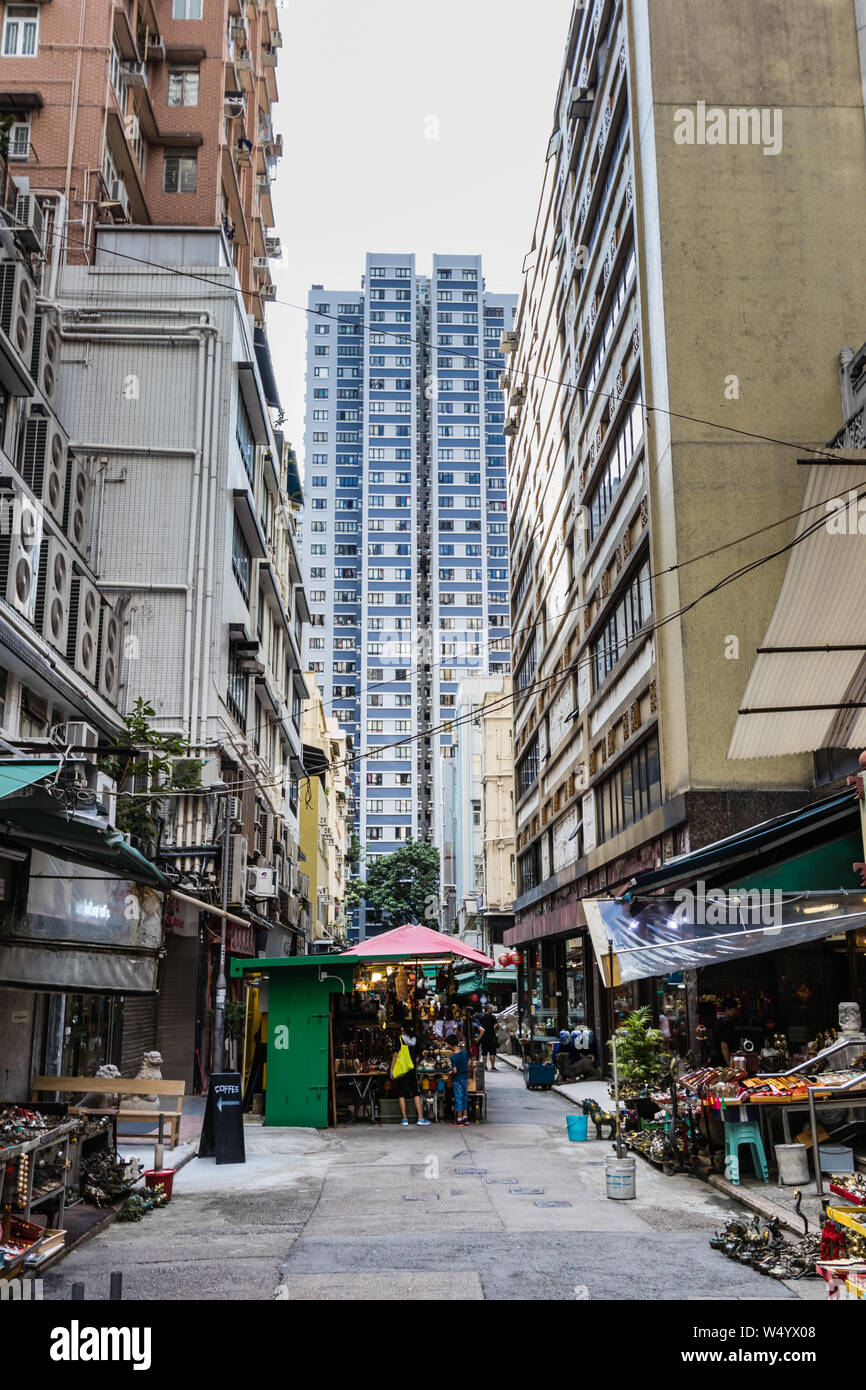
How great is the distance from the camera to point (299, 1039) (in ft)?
64.7

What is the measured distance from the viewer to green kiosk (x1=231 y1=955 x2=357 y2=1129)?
19594mm

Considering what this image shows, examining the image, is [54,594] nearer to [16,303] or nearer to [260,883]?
[16,303]

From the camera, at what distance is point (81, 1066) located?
18031 millimetres

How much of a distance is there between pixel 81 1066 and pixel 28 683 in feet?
20.5

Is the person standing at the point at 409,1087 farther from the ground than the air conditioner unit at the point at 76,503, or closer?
closer

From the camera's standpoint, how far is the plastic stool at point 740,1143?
12.2 metres

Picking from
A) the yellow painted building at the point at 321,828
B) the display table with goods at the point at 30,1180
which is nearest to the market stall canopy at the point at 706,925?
the display table with goods at the point at 30,1180

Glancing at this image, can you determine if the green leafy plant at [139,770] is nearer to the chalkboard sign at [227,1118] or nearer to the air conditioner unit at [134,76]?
the chalkboard sign at [227,1118]

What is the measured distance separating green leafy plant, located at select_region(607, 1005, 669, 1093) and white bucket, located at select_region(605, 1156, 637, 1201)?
5512mm

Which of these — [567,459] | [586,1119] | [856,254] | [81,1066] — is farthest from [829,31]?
[81,1066]

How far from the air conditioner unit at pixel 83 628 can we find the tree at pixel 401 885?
69.5 m

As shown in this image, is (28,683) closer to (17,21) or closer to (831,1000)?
(831,1000)

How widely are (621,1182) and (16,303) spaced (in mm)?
15172
